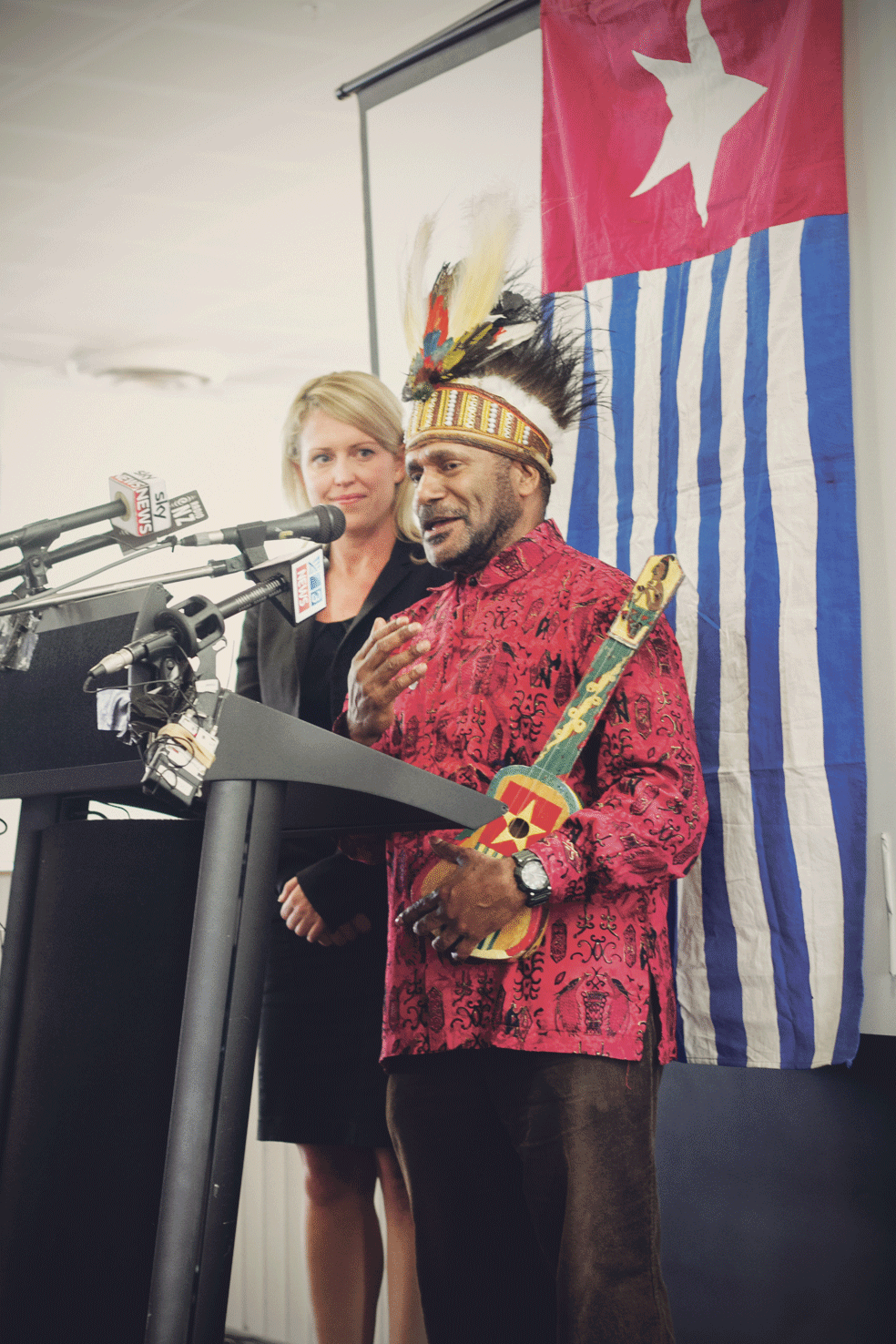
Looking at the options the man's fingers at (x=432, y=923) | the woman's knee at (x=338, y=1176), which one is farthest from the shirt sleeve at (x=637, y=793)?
the woman's knee at (x=338, y=1176)

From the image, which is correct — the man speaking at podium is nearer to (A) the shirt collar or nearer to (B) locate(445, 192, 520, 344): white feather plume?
(A) the shirt collar

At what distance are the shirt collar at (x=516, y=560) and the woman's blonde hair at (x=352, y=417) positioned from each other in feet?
1.54

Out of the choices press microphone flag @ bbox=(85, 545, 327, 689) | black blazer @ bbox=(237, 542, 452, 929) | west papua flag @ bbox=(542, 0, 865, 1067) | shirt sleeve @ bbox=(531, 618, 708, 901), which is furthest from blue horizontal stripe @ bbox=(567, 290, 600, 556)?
press microphone flag @ bbox=(85, 545, 327, 689)

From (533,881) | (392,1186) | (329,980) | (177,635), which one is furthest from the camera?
(329,980)

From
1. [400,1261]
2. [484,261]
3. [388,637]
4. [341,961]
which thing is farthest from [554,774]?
[484,261]

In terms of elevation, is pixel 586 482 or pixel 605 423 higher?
pixel 605 423

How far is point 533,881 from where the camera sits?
1.31 metres

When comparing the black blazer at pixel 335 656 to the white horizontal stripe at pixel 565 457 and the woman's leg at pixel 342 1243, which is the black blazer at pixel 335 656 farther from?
the woman's leg at pixel 342 1243

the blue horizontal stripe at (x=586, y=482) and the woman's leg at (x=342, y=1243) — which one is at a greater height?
the blue horizontal stripe at (x=586, y=482)

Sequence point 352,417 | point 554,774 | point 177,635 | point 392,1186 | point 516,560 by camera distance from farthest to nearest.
Answer: point 352,417 → point 392,1186 → point 516,560 → point 554,774 → point 177,635

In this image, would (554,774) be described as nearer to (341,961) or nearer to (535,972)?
(535,972)

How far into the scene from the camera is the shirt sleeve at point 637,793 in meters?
1.34

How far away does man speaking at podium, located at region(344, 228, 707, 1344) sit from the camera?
1.30 m

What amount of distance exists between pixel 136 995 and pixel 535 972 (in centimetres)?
57
